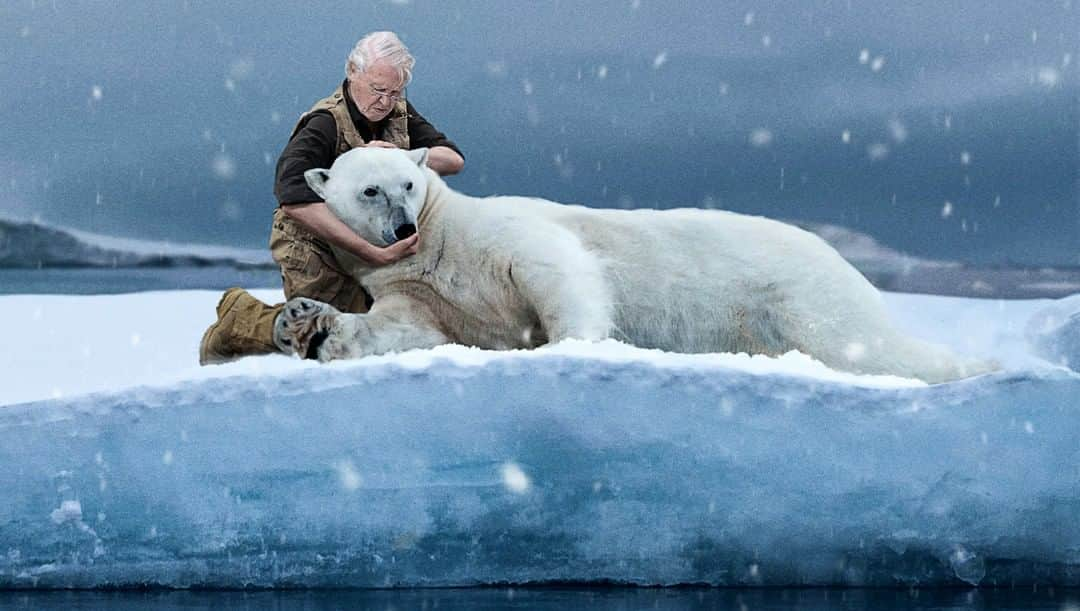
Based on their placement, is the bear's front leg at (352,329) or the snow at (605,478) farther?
the bear's front leg at (352,329)

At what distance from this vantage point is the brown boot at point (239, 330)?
4.97m

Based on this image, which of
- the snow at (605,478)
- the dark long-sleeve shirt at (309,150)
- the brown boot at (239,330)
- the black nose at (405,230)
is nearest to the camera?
the snow at (605,478)

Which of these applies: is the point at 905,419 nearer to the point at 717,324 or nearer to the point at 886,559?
the point at 886,559

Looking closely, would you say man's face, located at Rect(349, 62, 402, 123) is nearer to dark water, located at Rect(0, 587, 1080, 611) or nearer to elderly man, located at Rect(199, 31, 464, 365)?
elderly man, located at Rect(199, 31, 464, 365)

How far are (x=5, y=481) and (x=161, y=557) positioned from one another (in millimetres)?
489

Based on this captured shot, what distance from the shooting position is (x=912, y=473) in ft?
11.8

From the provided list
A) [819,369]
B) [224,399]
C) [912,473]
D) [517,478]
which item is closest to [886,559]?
[912,473]

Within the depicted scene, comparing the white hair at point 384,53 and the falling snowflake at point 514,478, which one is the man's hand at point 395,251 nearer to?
the white hair at point 384,53

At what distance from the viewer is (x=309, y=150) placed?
4867 millimetres

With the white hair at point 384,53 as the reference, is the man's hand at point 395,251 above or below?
below

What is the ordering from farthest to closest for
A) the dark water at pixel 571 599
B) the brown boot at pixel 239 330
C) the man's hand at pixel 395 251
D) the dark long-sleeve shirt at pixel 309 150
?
the brown boot at pixel 239 330 < the dark long-sleeve shirt at pixel 309 150 < the man's hand at pixel 395 251 < the dark water at pixel 571 599

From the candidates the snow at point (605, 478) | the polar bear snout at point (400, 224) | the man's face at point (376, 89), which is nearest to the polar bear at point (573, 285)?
the polar bear snout at point (400, 224)

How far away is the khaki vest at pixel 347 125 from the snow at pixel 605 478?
1.50 meters

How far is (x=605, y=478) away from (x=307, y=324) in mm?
1453
